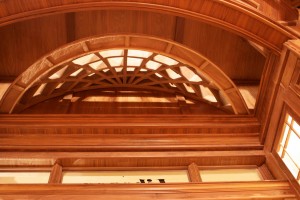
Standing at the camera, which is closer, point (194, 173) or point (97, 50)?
point (194, 173)

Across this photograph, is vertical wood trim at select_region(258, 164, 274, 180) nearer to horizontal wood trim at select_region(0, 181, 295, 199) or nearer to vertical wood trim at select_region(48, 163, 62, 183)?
horizontal wood trim at select_region(0, 181, 295, 199)

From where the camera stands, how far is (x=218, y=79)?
3488 millimetres

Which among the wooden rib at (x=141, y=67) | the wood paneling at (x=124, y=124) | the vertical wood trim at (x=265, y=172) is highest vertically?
the wooden rib at (x=141, y=67)

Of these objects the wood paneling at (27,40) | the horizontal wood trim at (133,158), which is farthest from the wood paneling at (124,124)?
the wood paneling at (27,40)

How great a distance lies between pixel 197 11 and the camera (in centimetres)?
277

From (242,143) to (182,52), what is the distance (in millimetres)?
1234

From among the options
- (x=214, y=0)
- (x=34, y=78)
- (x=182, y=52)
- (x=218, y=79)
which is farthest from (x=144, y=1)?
(x=34, y=78)

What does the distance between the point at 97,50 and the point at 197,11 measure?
48.7 inches

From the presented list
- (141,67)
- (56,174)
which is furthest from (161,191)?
(141,67)

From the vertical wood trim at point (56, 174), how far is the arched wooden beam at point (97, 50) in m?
0.95

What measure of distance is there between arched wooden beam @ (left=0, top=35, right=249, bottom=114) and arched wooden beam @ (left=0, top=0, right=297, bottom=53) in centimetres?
54

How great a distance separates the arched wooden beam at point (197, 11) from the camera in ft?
8.54

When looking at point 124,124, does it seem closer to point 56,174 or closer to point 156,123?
point 156,123

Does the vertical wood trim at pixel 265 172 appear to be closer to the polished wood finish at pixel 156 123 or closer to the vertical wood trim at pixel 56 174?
the polished wood finish at pixel 156 123
